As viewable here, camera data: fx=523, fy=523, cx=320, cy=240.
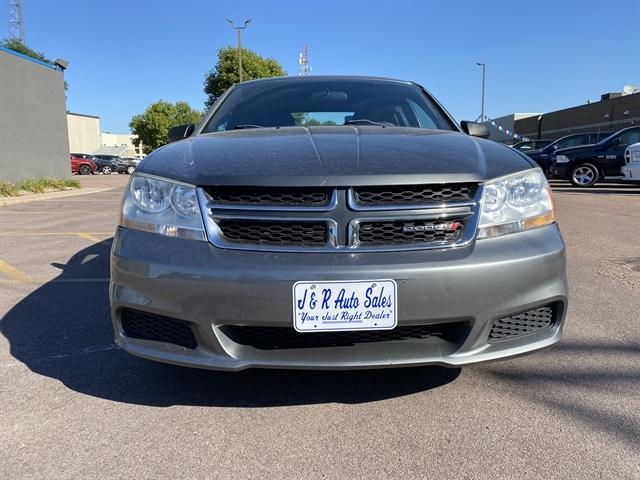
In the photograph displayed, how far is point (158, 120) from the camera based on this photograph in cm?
7006

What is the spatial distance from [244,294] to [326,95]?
215 centimetres

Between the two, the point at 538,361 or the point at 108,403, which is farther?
the point at 538,361

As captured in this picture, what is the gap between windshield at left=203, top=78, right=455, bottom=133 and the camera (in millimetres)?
3398

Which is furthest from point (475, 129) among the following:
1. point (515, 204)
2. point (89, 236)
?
point (89, 236)

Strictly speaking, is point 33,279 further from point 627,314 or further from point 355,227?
point 627,314

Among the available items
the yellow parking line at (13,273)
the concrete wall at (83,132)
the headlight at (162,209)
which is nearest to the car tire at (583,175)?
the yellow parking line at (13,273)

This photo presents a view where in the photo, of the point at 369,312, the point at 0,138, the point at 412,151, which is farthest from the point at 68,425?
the point at 0,138

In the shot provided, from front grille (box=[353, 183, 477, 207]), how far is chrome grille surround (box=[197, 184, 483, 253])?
0.9 inches

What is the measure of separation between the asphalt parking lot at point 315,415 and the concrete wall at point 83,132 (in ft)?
231

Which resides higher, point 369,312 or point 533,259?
point 533,259

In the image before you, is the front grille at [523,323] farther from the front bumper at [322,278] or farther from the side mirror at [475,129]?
the side mirror at [475,129]

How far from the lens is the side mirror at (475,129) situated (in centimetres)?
321

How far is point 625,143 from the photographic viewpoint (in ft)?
45.8

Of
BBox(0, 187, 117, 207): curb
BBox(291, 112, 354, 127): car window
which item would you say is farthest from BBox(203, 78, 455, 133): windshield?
BBox(0, 187, 117, 207): curb
